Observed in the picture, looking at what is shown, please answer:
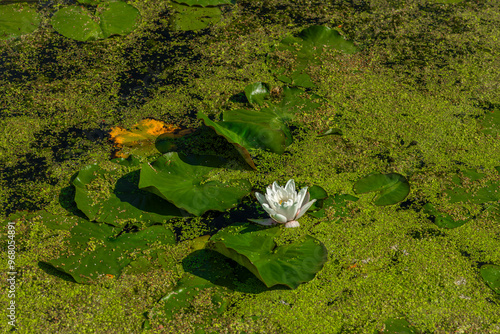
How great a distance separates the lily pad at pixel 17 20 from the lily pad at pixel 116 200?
7.20 feet

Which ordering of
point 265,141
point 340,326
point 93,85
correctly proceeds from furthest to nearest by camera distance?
point 93,85 < point 265,141 < point 340,326

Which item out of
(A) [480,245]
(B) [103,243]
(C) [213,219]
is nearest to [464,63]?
(A) [480,245]

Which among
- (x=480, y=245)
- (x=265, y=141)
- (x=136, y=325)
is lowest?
(x=136, y=325)

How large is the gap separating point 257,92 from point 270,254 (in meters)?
1.54

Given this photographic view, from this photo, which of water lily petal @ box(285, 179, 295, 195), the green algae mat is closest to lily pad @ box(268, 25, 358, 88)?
the green algae mat

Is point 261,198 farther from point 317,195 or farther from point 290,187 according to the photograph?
point 317,195

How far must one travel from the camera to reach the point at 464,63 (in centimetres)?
400

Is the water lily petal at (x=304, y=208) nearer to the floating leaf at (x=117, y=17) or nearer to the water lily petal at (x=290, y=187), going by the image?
the water lily petal at (x=290, y=187)

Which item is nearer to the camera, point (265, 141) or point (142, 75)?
point (265, 141)

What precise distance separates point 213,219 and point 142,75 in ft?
5.69

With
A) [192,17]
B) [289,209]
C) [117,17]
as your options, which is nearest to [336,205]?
[289,209]

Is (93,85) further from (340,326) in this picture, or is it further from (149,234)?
(340,326)

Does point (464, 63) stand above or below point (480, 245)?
above

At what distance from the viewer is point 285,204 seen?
257 cm
